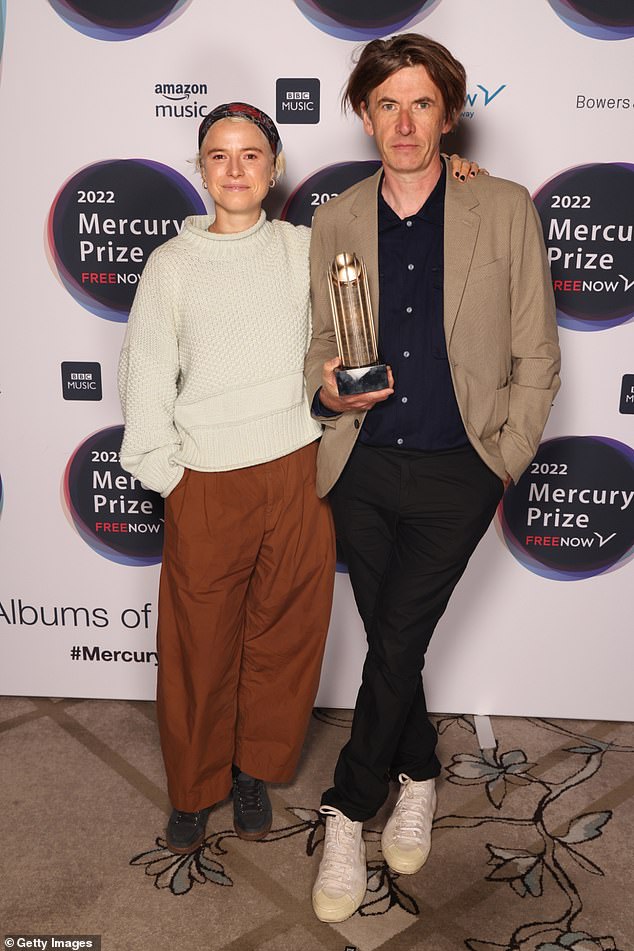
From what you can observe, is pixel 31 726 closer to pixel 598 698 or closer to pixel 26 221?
pixel 26 221

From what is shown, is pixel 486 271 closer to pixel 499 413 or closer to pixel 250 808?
pixel 499 413

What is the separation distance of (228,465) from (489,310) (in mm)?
686

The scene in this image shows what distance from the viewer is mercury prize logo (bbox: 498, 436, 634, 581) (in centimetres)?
275

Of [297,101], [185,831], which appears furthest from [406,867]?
[297,101]

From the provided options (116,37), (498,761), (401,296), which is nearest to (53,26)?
(116,37)

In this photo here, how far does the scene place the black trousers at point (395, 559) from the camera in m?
2.07

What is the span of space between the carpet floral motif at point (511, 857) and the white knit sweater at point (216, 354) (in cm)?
94

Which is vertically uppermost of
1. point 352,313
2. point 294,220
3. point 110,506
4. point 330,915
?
point 294,220

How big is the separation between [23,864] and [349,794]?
814 mm

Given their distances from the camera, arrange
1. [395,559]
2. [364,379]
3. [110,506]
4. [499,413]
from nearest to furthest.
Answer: [364,379] → [499,413] → [395,559] → [110,506]

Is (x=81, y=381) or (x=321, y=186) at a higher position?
(x=321, y=186)

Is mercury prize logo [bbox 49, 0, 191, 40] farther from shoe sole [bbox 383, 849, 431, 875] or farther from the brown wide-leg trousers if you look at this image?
shoe sole [bbox 383, 849, 431, 875]

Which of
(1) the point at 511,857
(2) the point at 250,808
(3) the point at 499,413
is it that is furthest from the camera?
(2) the point at 250,808

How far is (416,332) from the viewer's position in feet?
6.65
